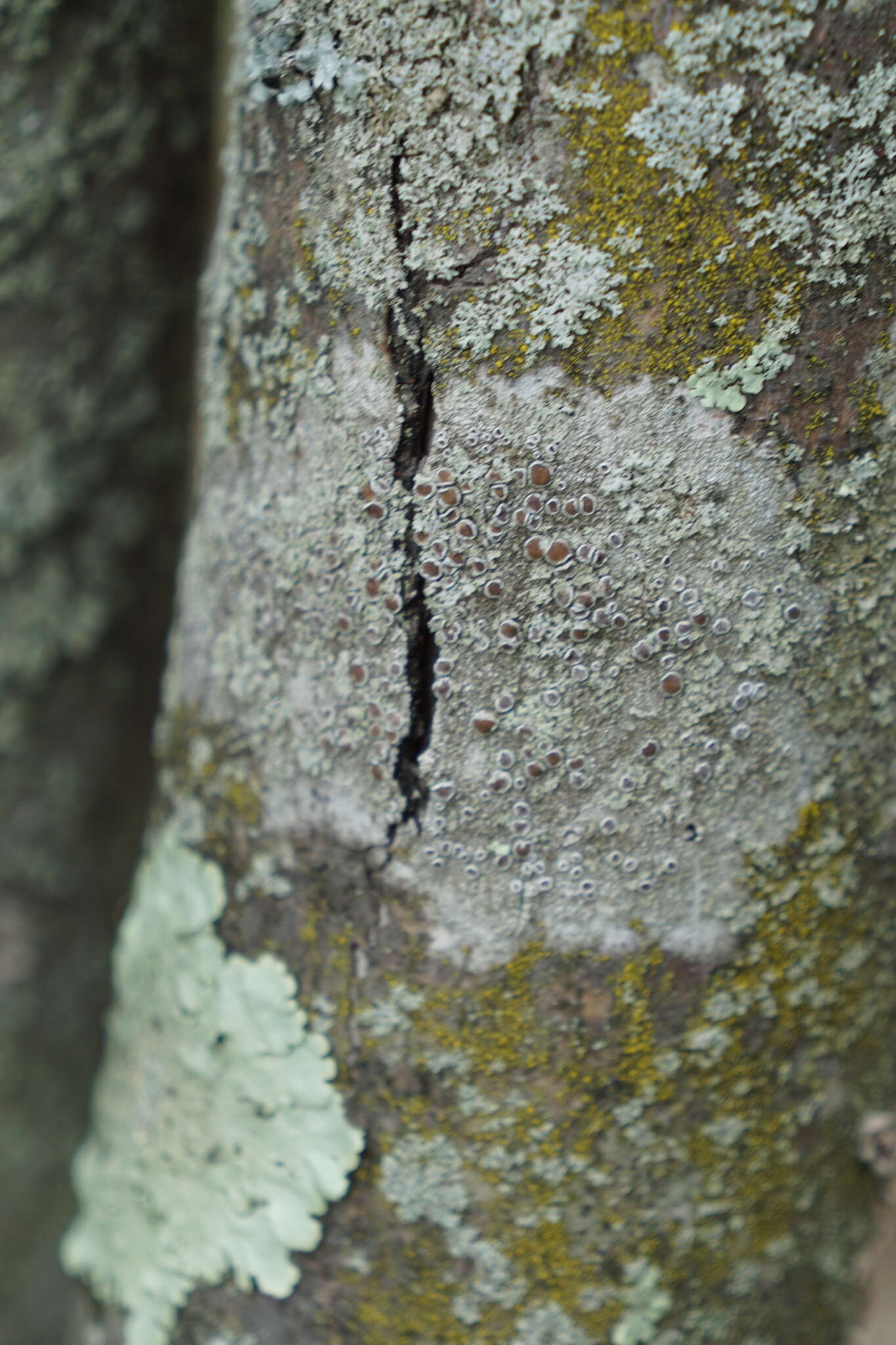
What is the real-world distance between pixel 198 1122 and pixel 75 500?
0.64 m

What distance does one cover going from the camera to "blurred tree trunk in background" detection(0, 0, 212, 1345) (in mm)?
876

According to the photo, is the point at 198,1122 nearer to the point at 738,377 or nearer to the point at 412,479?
the point at 412,479

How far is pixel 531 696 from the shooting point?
546 millimetres

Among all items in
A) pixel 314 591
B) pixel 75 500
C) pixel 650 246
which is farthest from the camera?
pixel 75 500

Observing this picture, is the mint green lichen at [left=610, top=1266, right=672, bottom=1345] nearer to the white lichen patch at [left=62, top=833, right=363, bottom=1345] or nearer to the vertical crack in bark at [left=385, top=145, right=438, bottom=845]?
the white lichen patch at [left=62, top=833, right=363, bottom=1345]

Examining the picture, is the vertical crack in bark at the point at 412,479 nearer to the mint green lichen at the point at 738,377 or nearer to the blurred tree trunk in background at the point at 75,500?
the mint green lichen at the point at 738,377

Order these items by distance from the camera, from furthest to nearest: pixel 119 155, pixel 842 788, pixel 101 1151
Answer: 1. pixel 119 155
2. pixel 101 1151
3. pixel 842 788

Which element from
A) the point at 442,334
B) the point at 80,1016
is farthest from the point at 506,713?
the point at 80,1016

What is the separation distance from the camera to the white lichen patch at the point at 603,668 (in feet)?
1.69

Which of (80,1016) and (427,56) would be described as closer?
(427,56)

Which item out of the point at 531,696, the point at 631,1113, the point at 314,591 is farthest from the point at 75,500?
the point at 631,1113

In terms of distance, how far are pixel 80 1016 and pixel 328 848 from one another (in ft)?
2.46

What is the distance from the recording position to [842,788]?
59cm

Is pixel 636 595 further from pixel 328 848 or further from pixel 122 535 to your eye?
pixel 122 535
